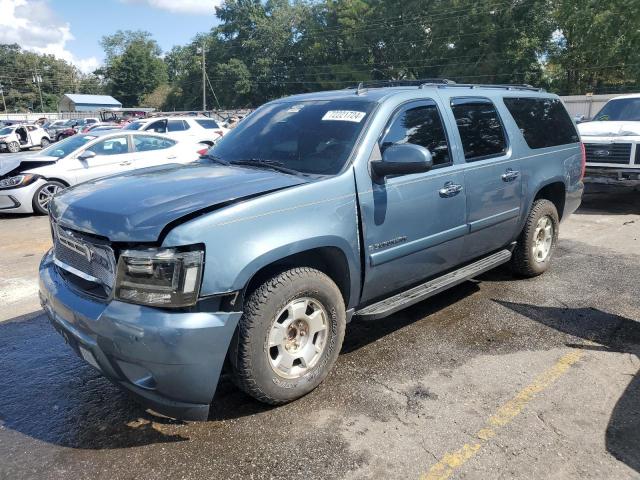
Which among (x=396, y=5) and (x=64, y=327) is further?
(x=396, y=5)

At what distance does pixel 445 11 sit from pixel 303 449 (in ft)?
188

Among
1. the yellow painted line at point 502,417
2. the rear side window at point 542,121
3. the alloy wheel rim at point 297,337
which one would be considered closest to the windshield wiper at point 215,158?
the alloy wheel rim at point 297,337

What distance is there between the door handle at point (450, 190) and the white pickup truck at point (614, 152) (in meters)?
6.69

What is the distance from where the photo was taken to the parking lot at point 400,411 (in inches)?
107

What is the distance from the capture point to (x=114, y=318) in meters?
2.62

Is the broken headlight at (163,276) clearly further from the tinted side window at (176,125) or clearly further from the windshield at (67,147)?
the tinted side window at (176,125)

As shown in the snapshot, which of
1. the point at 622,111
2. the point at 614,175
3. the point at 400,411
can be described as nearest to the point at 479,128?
the point at 400,411

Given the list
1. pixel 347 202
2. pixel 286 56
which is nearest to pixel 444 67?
pixel 286 56

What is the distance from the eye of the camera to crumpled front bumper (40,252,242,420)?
257 cm

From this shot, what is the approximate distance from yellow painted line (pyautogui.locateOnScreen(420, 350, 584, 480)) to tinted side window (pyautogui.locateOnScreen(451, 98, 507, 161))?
1719mm

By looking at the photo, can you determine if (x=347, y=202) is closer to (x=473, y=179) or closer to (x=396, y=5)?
(x=473, y=179)

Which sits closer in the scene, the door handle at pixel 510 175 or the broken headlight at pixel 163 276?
the broken headlight at pixel 163 276

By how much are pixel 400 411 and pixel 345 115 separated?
6.75 ft

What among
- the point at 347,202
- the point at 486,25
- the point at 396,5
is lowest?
the point at 347,202
